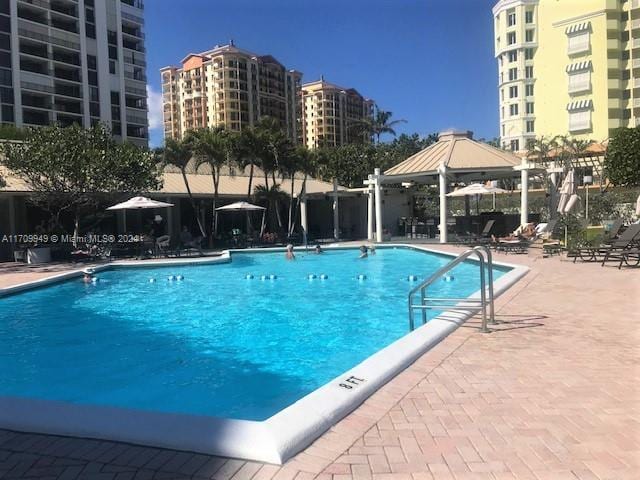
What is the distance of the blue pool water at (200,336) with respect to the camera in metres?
6.11

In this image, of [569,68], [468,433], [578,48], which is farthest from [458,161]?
[578,48]

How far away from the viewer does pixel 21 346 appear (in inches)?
325

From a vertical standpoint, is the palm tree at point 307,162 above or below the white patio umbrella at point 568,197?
above

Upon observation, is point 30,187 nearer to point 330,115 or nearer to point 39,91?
point 39,91

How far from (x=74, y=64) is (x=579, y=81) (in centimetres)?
6117

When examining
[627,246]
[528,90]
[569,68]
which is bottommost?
[627,246]

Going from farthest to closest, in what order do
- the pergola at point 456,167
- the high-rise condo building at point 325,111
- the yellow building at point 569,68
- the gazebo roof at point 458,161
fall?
the high-rise condo building at point 325,111 → the yellow building at point 569,68 → the gazebo roof at point 458,161 → the pergola at point 456,167

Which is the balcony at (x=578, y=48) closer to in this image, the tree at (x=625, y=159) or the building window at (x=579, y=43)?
the building window at (x=579, y=43)

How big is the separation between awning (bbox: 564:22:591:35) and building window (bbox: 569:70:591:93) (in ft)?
16.2

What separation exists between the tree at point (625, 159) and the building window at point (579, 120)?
2586cm

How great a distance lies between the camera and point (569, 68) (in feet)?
211

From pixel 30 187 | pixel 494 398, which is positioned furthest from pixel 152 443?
pixel 30 187

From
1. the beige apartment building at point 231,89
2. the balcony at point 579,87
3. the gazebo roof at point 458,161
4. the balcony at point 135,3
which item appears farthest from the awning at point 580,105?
the beige apartment building at point 231,89

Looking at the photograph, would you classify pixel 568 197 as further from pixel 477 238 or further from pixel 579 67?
pixel 579 67
